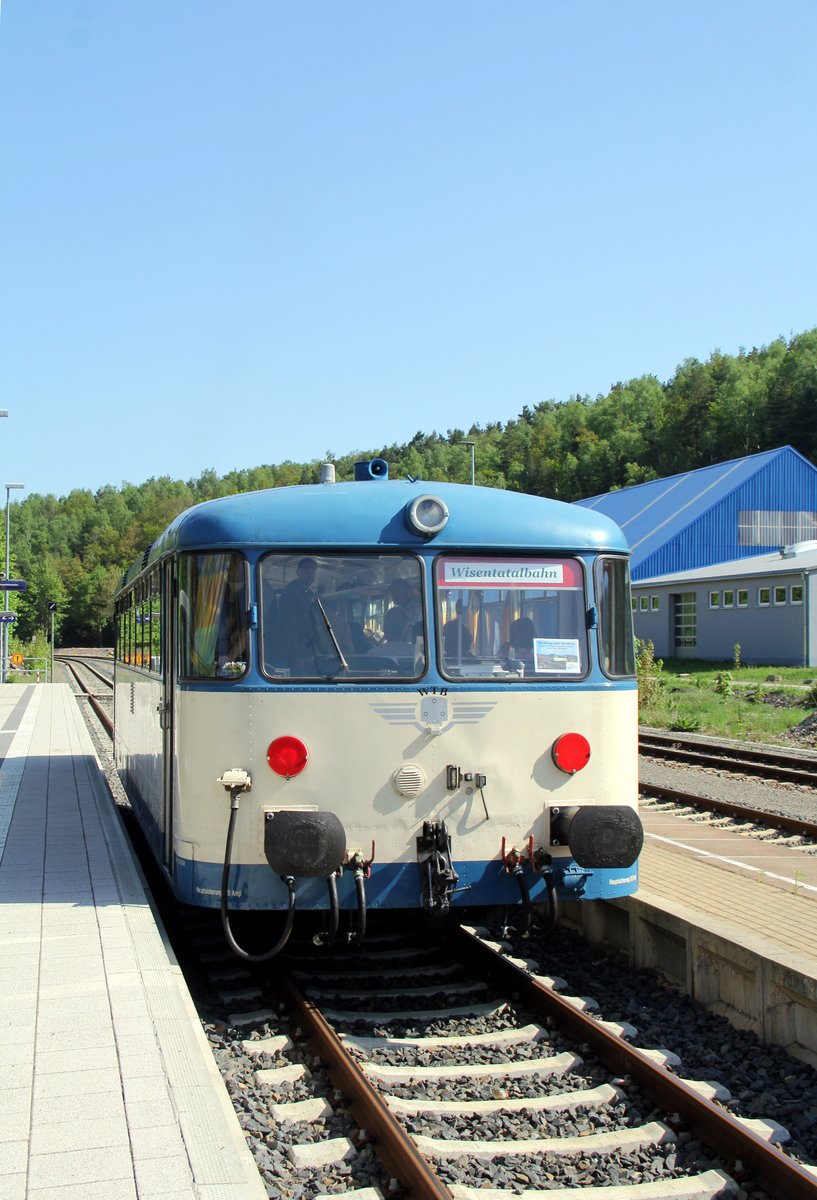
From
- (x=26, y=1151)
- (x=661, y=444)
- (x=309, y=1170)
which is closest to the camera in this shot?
(x=26, y=1151)

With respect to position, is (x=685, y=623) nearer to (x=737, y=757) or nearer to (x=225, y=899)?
(x=737, y=757)

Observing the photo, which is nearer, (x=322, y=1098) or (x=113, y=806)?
(x=322, y=1098)

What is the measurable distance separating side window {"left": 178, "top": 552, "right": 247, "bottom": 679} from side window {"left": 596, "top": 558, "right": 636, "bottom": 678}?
214cm

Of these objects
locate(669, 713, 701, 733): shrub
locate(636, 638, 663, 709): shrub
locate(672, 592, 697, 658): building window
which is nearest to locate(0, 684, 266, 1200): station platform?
locate(669, 713, 701, 733): shrub

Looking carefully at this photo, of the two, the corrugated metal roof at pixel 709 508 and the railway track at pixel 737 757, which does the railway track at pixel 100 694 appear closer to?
the railway track at pixel 737 757

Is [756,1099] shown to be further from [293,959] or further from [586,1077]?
[293,959]

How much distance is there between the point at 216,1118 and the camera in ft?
14.8

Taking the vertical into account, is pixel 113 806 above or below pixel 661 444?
below

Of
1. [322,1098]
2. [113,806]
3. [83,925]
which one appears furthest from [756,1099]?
[113,806]

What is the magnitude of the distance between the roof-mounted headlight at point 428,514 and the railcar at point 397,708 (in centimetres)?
1

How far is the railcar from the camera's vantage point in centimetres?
676

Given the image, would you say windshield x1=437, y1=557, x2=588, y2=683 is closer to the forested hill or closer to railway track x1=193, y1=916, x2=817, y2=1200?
railway track x1=193, y1=916, x2=817, y2=1200

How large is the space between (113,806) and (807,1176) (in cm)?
944

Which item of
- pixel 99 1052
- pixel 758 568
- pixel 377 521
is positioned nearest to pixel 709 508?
pixel 758 568
